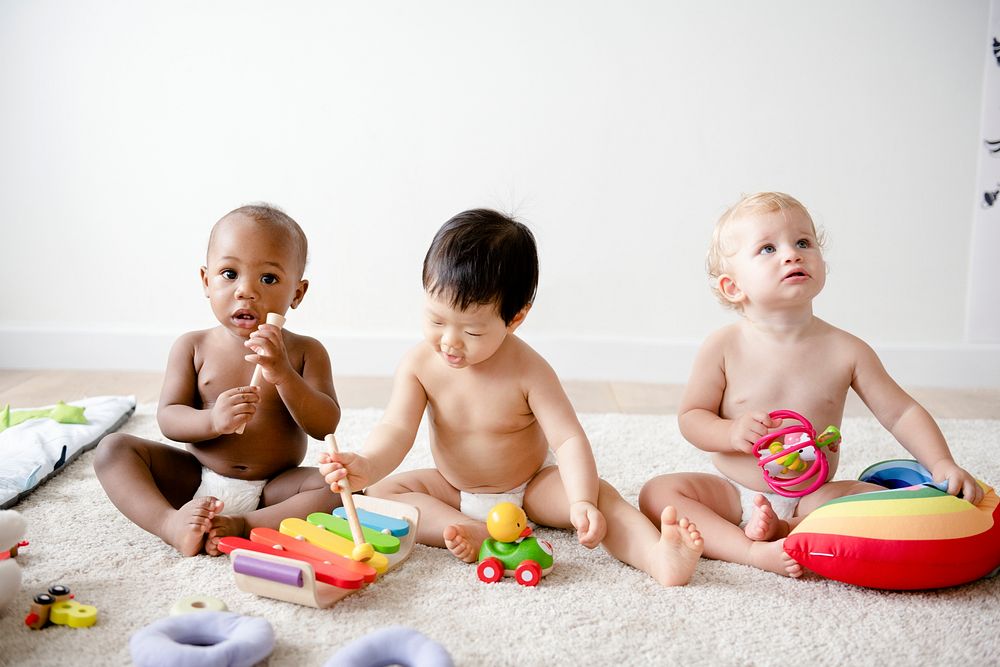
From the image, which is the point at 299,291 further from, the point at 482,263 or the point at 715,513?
the point at 715,513

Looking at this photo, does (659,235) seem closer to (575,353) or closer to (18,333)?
(575,353)

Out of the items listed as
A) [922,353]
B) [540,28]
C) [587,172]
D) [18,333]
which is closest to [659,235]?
[587,172]

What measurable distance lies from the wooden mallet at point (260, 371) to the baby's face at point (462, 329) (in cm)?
19

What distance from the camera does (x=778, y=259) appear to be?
124 centimetres

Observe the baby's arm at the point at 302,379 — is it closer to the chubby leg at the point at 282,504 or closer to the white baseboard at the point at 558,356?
the chubby leg at the point at 282,504

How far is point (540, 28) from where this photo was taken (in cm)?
229

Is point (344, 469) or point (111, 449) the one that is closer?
point (344, 469)

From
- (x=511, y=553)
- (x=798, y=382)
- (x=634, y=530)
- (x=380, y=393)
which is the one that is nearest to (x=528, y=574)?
(x=511, y=553)

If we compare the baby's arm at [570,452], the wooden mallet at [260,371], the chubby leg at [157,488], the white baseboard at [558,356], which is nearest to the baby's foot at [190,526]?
the chubby leg at [157,488]

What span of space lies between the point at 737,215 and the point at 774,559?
48 cm

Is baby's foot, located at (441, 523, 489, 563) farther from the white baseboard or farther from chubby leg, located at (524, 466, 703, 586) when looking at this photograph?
the white baseboard

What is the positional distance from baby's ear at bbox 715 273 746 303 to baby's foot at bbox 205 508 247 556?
750 mm

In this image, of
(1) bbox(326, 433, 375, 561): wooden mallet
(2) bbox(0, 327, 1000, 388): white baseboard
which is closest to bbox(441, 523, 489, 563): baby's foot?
(1) bbox(326, 433, 375, 561): wooden mallet

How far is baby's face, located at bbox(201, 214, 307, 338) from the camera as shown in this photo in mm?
1262
